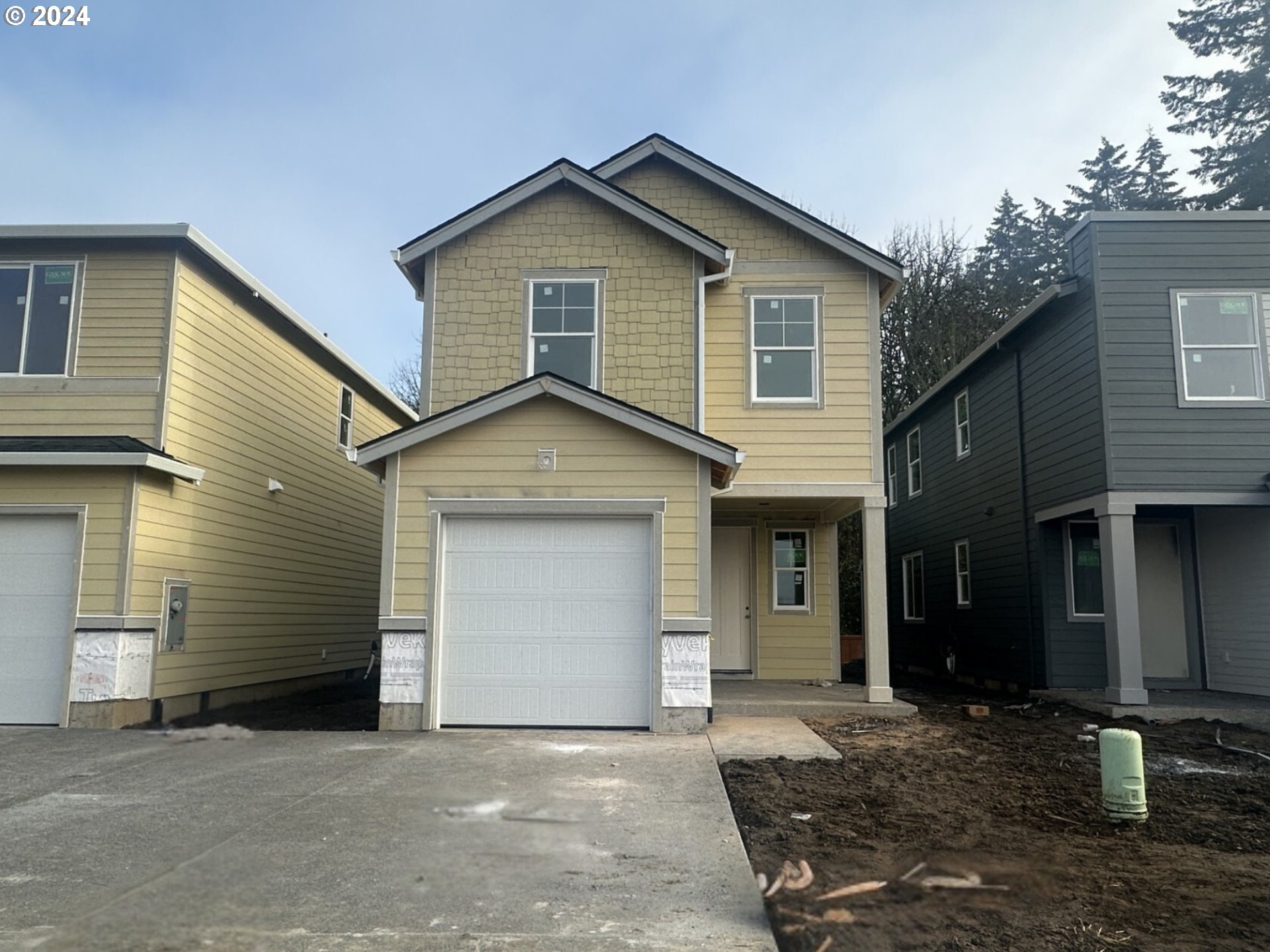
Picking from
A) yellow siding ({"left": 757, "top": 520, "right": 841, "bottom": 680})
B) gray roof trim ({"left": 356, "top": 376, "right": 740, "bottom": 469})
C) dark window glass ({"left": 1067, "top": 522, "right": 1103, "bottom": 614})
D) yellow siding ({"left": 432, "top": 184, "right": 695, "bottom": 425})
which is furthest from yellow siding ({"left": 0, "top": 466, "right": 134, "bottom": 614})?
dark window glass ({"left": 1067, "top": 522, "right": 1103, "bottom": 614})

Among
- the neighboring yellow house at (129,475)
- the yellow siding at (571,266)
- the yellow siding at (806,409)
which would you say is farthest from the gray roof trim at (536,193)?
the neighboring yellow house at (129,475)

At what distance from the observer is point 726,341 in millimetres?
11664

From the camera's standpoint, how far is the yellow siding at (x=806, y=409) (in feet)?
37.1

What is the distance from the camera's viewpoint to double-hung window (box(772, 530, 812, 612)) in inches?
522

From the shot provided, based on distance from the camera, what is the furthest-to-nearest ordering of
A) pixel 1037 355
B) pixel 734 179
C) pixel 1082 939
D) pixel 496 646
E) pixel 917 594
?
1. pixel 917 594
2. pixel 1037 355
3. pixel 734 179
4. pixel 496 646
5. pixel 1082 939

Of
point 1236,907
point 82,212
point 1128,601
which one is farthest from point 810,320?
point 82,212

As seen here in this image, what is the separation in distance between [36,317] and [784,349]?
870 cm

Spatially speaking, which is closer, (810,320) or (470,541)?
(470,541)

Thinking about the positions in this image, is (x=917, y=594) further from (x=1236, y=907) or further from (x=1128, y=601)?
(x=1236, y=907)

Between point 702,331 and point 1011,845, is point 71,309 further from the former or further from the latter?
point 1011,845

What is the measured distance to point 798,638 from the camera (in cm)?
1317

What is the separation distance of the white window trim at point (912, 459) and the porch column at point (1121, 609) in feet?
25.1

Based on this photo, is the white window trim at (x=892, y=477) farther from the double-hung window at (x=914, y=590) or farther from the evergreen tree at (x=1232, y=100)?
the evergreen tree at (x=1232, y=100)

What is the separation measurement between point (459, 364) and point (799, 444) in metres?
4.24
